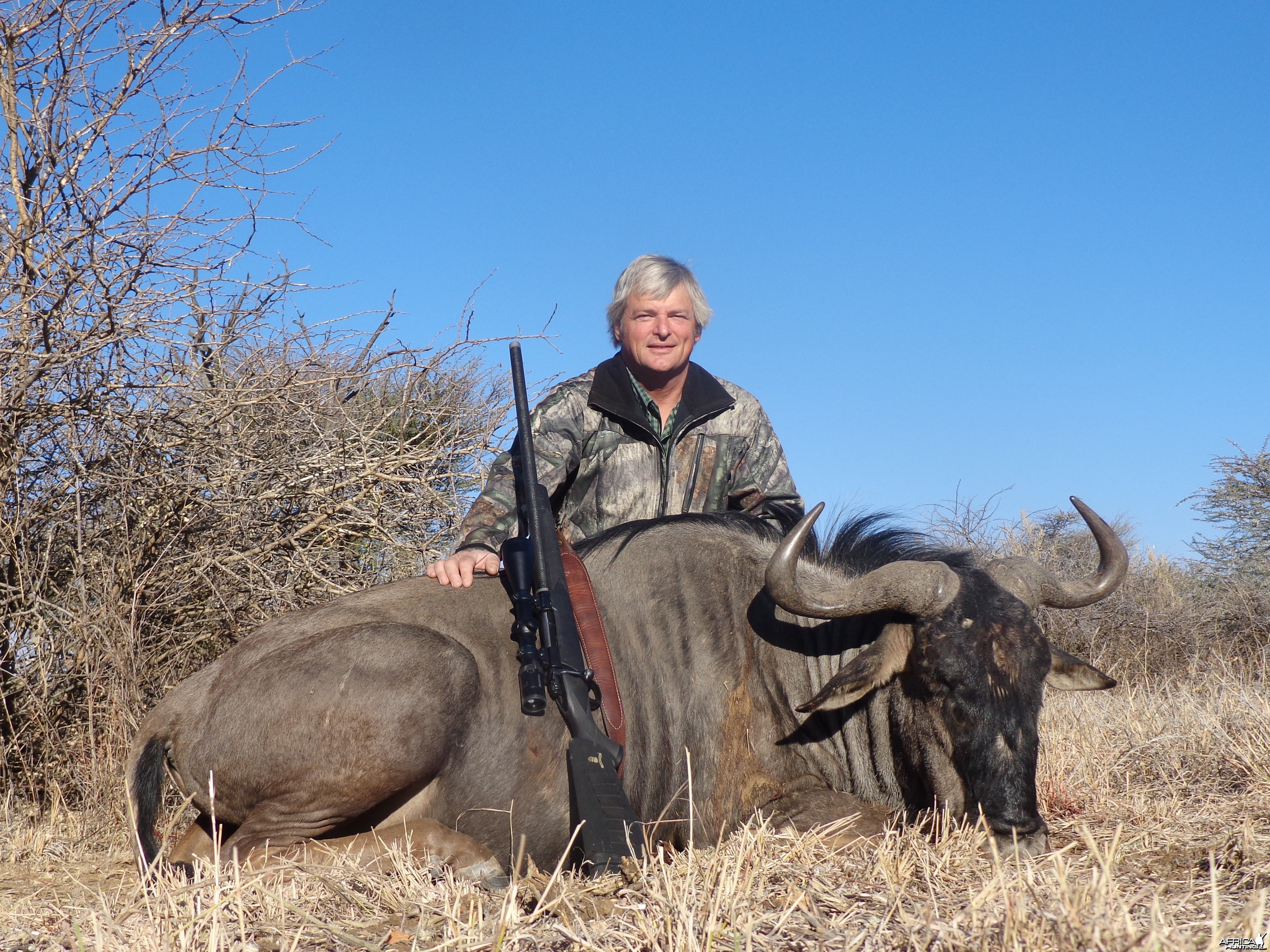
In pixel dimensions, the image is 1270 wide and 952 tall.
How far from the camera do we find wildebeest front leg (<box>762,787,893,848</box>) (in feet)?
11.7

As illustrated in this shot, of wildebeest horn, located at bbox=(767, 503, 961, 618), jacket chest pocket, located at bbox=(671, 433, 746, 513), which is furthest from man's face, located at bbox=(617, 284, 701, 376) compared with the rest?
wildebeest horn, located at bbox=(767, 503, 961, 618)

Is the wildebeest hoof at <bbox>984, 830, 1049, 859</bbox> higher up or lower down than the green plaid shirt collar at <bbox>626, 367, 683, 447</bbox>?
lower down

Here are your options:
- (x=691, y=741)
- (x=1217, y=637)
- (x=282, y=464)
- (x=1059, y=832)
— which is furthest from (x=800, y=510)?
(x=1217, y=637)

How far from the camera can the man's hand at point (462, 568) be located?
Answer: 4.00 metres

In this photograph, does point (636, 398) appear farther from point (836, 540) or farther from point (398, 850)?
point (398, 850)

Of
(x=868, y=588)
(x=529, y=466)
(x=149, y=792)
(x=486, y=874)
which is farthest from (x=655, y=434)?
(x=149, y=792)

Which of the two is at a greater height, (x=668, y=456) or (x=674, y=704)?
(x=668, y=456)

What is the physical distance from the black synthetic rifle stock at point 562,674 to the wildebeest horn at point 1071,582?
1.60 meters

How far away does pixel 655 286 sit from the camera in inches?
199

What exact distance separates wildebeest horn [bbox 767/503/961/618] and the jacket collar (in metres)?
1.36

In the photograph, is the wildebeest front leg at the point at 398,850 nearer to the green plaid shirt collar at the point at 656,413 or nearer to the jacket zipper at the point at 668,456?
the jacket zipper at the point at 668,456

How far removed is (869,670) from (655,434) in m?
1.76

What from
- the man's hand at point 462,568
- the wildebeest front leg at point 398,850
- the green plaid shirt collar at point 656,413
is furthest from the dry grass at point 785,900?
the green plaid shirt collar at point 656,413

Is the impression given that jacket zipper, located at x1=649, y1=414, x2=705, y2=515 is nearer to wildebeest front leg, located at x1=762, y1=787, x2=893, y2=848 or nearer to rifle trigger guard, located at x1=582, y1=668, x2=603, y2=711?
rifle trigger guard, located at x1=582, y1=668, x2=603, y2=711
